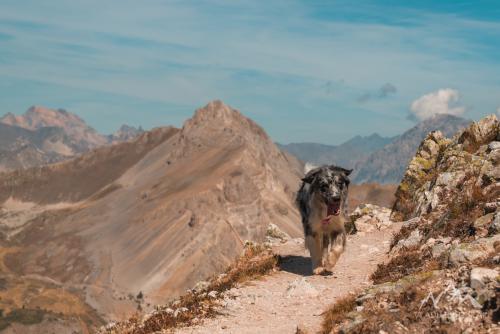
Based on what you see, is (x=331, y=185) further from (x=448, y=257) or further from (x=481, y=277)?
(x=481, y=277)

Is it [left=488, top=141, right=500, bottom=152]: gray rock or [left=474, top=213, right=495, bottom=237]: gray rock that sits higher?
[left=488, top=141, right=500, bottom=152]: gray rock

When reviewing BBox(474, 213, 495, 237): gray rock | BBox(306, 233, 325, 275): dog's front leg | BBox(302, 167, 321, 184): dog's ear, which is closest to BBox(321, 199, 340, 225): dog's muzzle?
BBox(306, 233, 325, 275): dog's front leg

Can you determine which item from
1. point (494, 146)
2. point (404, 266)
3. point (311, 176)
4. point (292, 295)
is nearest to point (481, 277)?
point (404, 266)

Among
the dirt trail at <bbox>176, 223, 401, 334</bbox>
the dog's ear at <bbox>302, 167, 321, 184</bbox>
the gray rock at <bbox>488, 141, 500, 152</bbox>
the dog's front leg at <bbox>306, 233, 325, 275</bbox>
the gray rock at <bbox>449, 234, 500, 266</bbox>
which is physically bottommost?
the dirt trail at <bbox>176, 223, 401, 334</bbox>

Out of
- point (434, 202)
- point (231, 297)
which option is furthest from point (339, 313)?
point (434, 202)

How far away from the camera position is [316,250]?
1927cm

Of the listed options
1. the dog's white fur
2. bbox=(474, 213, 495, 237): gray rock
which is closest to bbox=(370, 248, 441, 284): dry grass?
bbox=(474, 213, 495, 237): gray rock

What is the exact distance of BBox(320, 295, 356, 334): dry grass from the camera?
12.6 m

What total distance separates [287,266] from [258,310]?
6310mm

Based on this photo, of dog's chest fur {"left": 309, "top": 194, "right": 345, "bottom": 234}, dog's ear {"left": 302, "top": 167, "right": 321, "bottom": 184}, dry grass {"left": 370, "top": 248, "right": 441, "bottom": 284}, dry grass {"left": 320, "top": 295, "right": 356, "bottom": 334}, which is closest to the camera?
Answer: dry grass {"left": 320, "top": 295, "right": 356, "bottom": 334}

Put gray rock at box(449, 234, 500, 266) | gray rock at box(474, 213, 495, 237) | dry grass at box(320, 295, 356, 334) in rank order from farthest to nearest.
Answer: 1. gray rock at box(474, 213, 495, 237)
2. gray rock at box(449, 234, 500, 266)
3. dry grass at box(320, 295, 356, 334)

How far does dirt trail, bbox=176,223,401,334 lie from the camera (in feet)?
47.4

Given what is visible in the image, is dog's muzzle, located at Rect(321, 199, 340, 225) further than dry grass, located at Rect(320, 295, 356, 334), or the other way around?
dog's muzzle, located at Rect(321, 199, 340, 225)

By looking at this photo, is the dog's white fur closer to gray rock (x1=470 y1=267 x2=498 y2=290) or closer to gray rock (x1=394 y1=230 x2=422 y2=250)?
gray rock (x1=394 y1=230 x2=422 y2=250)
